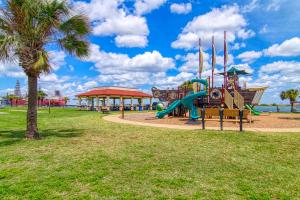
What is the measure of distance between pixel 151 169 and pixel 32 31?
23.5ft

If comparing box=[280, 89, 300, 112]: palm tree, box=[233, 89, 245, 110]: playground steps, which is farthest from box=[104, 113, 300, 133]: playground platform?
box=[280, 89, 300, 112]: palm tree

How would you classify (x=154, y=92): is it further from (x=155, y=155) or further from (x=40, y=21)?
(x=155, y=155)

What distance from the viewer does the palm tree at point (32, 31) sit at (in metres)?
8.81

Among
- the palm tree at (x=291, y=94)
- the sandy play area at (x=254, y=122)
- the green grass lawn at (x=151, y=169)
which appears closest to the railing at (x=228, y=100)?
the sandy play area at (x=254, y=122)

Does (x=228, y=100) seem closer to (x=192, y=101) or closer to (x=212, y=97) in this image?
(x=212, y=97)

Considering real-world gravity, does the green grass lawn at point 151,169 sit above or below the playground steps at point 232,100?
below

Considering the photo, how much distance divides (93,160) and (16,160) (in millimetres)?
1950

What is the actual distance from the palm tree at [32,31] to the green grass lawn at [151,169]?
268 centimetres

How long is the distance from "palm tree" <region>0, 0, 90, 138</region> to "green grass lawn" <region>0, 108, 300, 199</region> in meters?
2.68

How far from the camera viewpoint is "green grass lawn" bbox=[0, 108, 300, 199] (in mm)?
4098

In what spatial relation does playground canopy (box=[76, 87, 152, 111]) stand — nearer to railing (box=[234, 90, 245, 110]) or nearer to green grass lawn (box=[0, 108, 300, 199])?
railing (box=[234, 90, 245, 110])

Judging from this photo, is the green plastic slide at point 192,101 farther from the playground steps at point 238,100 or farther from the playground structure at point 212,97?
the playground steps at point 238,100

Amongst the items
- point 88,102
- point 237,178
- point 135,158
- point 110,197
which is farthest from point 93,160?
point 88,102

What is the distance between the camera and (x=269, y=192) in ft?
13.4
